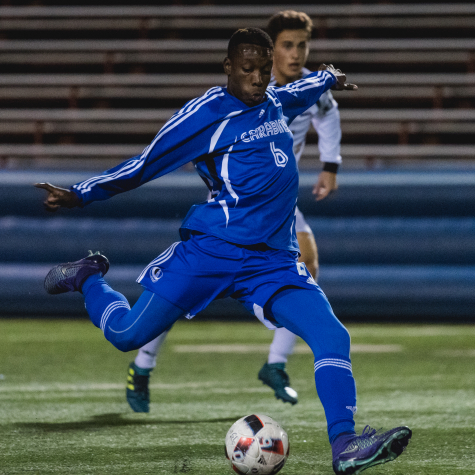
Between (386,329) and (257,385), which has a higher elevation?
(257,385)

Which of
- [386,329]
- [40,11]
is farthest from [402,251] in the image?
[40,11]

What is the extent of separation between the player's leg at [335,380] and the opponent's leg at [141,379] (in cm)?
90

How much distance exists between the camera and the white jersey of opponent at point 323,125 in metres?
3.63

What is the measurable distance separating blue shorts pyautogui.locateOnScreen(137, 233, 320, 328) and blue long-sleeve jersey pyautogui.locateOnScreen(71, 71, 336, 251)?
0.04 m

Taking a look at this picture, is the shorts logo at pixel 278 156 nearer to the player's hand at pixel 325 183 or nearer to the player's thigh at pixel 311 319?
the player's thigh at pixel 311 319

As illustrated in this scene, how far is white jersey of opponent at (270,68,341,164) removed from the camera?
363 cm

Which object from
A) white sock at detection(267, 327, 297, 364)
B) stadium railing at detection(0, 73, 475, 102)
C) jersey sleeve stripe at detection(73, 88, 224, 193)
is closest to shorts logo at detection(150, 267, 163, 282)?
jersey sleeve stripe at detection(73, 88, 224, 193)

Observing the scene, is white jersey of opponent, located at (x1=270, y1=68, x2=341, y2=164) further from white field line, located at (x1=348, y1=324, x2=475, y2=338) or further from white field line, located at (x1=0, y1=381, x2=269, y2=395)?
white field line, located at (x1=348, y1=324, x2=475, y2=338)

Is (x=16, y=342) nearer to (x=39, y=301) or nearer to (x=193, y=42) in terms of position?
(x=39, y=301)

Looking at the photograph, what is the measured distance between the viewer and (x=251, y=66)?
246 centimetres

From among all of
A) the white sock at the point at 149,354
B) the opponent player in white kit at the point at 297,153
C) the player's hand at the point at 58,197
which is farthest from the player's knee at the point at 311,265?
the player's hand at the point at 58,197

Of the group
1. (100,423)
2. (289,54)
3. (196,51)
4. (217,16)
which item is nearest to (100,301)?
(100,423)

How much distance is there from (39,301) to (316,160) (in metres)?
2.84

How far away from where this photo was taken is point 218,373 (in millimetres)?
4086
